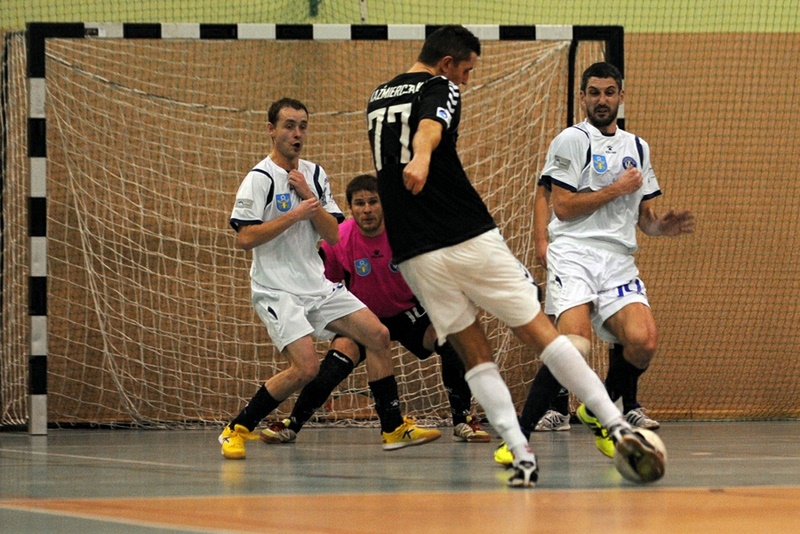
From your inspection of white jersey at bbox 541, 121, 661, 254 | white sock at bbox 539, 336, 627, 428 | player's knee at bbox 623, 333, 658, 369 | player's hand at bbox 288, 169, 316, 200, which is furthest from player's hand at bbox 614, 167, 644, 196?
player's hand at bbox 288, 169, 316, 200

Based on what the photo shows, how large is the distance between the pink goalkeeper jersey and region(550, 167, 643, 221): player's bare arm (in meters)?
1.80

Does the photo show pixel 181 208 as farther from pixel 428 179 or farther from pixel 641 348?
pixel 428 179

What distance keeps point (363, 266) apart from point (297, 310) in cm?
109

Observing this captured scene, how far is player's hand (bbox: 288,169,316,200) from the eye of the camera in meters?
6.64

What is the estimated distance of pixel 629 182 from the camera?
6.03m

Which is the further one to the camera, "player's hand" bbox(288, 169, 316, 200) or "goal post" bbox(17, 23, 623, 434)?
"goal post" bbox(17, 23, 623, 434)

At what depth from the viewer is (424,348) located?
25.5ft

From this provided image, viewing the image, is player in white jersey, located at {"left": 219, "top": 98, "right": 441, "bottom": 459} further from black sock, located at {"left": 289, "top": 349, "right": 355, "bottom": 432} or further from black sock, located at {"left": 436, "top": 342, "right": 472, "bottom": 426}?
black sock, located at {"left": 436, "top": 342, "right": 472, "bottom": 426}

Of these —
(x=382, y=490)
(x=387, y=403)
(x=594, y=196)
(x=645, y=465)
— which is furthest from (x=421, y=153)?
(x=387, y=403)

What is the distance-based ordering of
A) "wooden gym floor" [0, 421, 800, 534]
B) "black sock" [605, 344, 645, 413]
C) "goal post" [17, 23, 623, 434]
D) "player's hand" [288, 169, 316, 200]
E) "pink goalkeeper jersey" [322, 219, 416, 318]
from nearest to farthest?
1. "wooden gym floor" [0, 421, 800, 534]
2. "black sock" [605, 344, 645, 413]
3. "player's hand" [288, 169, 316, 200]
4. "pink goalkeeper jersey" [322, 219, 416, 318]
5. "goal post" [17, 23, 623, 434]

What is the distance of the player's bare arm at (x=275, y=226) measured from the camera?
656 centimetres

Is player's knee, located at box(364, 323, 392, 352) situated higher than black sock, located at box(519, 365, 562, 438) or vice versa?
player's knee, located at box(364, 323, 392, 352)

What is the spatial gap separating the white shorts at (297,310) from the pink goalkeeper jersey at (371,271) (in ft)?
2.27

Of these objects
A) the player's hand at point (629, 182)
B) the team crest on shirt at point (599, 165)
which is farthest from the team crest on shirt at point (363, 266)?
the player's hand at point (629, 182)
